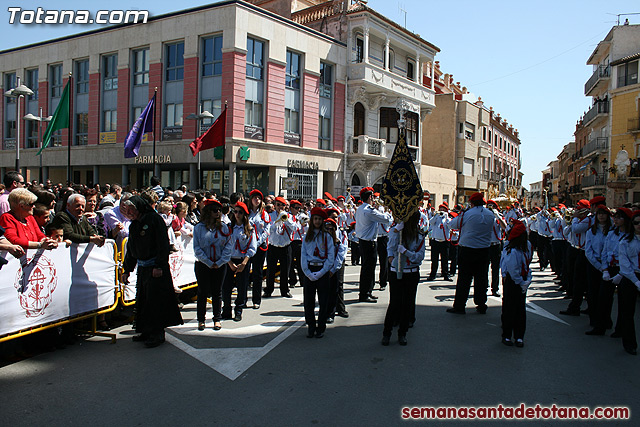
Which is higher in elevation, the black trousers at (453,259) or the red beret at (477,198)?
the red beret at (477,198)

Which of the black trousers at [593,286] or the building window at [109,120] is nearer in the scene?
the black trousers at [593,286]

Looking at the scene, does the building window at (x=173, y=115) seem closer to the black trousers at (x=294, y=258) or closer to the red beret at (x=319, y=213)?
the black trousers at (x=294, y=258)

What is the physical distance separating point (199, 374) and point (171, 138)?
21.6 meters

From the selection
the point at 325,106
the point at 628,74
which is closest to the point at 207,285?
the point at 325,106

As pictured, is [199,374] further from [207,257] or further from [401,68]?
[401,68]

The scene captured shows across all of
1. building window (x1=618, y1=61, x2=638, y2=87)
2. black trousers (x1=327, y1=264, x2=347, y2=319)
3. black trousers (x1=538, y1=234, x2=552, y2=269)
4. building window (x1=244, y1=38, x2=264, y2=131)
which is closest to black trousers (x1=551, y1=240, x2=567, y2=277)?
black trousers (x1=538, y1=234, x2=552, y2=269)

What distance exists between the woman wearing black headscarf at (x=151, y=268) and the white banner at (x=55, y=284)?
640mm

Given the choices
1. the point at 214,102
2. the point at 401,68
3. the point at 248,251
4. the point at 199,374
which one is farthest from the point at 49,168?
the point at 199,374

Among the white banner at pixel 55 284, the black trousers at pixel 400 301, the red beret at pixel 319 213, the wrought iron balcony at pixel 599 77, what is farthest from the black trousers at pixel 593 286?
the wrought iron balcony at pixel 599 77

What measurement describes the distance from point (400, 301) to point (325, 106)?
22723mm

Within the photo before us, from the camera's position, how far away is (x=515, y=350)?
6.16 metres

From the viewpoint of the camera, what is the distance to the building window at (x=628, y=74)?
1442 inches

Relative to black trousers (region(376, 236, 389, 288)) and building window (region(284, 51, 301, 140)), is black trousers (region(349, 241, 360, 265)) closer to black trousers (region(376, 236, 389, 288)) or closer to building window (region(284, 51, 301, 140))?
black trousers (region(376, 236, 389, 288))

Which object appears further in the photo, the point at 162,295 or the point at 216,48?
the point at 216,48
